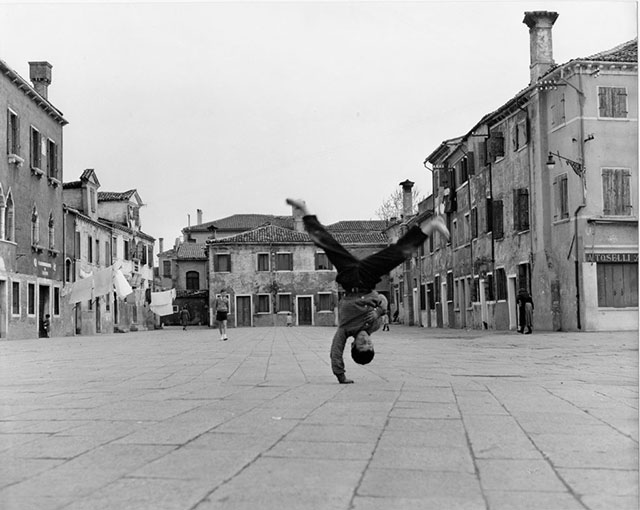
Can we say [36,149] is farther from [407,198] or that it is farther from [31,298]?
[407,198]

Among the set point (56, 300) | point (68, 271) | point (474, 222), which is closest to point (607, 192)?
point (474, 222)

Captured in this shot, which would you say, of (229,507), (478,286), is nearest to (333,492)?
(229,507)

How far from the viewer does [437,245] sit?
4438 centimetres

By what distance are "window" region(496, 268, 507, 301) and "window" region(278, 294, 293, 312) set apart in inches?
1068

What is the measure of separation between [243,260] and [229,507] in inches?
2160

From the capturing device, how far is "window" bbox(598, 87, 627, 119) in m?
21.8

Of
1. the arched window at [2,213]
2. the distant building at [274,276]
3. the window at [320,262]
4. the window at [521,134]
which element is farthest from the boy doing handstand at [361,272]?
the window at [320,262]

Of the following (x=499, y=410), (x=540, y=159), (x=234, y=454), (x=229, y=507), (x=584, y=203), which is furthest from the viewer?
(x=540, y=159)

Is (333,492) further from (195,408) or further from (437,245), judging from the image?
(437,245)

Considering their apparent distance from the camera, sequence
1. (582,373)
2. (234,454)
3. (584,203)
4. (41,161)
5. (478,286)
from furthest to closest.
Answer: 1. (478,286)
2. (41,161)
3. (584,203)
4. (582,373)
5. (234,454)

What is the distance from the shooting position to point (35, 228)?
32125mm

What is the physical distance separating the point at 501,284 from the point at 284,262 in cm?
2813

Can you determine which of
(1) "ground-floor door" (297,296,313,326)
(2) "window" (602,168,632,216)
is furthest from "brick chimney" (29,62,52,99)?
(1) "ground-floor door" (297,296,313,326)

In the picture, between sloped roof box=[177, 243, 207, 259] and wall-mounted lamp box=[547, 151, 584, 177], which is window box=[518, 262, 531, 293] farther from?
sloped roof box=[177, 243, 207, 259]
